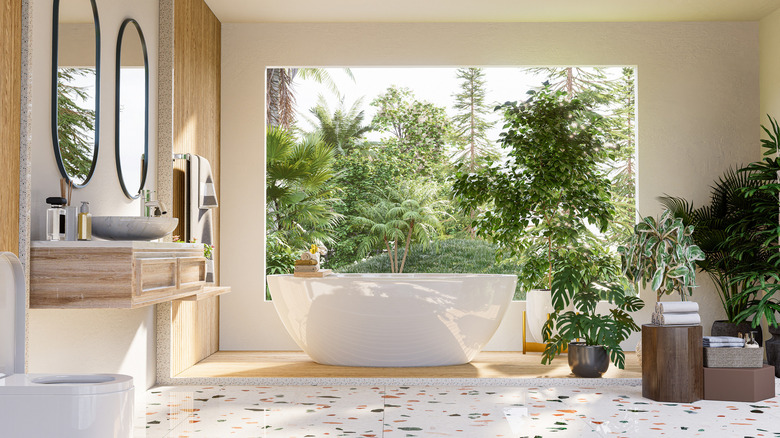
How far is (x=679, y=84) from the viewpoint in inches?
231

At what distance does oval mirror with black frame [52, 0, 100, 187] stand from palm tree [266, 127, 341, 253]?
170 inches

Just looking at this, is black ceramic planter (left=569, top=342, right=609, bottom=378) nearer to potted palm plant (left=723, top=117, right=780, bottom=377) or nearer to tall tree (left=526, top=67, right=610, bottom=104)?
potted palm plant (left=723, top=117, right=780, bottom=377)

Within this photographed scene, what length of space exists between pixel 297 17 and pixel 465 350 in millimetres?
2895

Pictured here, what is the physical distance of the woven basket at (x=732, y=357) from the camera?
3957 millimetres

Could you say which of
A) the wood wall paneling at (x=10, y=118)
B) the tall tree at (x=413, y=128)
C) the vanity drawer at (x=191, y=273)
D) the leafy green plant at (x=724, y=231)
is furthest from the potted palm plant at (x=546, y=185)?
the tall tree at (x=413, y=128)

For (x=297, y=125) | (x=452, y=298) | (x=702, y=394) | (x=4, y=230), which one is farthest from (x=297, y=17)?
(x=297, y=125)

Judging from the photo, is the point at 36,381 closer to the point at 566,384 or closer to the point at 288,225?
the point at 566,384

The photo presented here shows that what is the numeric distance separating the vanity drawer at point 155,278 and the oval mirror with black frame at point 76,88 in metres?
0.54

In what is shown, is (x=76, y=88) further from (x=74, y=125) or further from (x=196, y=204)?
(x=196, y=204)

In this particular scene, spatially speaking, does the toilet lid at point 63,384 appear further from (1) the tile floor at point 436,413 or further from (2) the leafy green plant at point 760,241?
(2) the leafy green plant at point 760,241

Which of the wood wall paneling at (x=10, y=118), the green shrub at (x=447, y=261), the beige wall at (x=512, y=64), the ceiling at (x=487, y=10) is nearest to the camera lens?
the wood wall paneling at (x=10, y=118)

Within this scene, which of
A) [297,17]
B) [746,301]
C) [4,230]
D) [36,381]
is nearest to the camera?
[36,381]

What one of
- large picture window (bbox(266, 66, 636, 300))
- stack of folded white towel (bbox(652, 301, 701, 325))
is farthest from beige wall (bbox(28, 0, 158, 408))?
large picture window (bbox(266, 66, 636, 300))

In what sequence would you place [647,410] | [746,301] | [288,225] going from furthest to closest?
[288,225] < [746,301] < [647,410]
